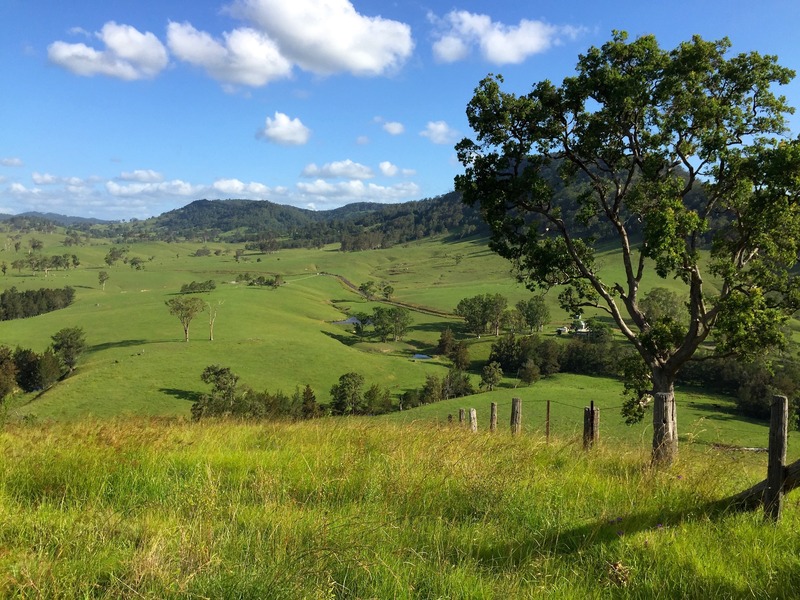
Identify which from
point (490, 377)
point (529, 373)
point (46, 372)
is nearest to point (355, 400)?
point (490, 377)

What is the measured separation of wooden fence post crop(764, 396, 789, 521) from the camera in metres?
5.30

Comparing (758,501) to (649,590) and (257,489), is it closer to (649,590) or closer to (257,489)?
(649,590)

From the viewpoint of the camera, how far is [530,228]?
18.0 meters

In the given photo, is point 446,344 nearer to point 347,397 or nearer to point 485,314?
point 485,314

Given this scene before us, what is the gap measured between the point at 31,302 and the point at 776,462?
191 metres

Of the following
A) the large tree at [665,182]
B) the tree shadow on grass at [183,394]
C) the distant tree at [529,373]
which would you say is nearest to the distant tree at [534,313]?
the distant tree at [529,373]

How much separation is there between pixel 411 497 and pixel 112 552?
295 cm

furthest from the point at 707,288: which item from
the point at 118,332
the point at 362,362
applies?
the point at 118,332

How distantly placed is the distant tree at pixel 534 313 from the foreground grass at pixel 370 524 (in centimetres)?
13461

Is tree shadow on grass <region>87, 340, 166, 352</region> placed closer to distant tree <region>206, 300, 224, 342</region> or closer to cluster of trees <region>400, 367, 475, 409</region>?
distant tree <region>206, 300, 224, 342</region>

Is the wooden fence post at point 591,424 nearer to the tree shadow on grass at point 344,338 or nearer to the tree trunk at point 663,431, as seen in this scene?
the tree trunk at point 663,431

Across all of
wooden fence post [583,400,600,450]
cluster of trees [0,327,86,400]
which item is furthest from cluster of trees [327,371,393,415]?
wooden fence post [583,400,600,450]

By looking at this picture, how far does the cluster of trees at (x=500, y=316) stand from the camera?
5497 inches

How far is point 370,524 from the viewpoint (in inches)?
190
